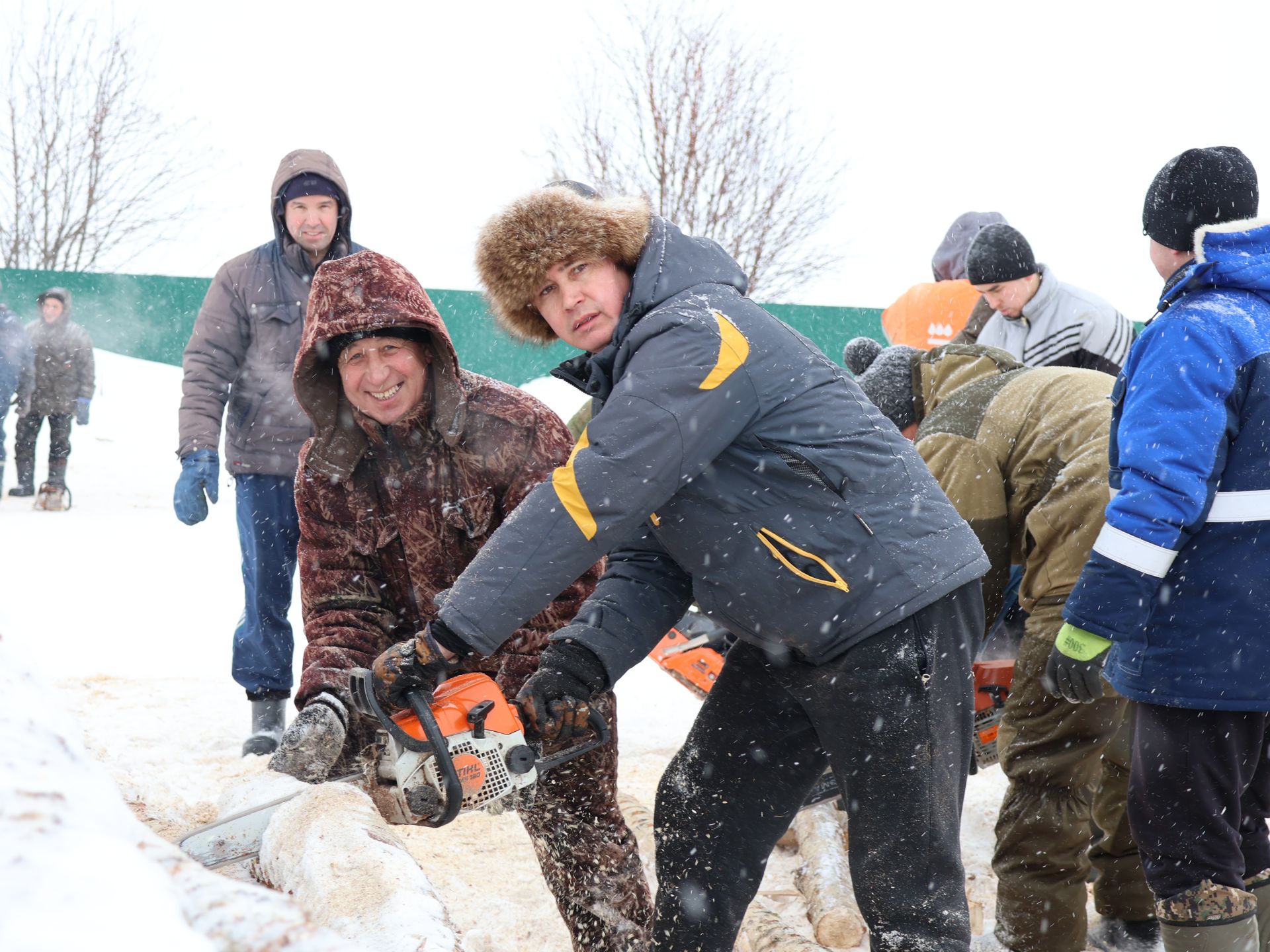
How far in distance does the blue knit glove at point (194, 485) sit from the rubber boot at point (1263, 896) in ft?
11.8

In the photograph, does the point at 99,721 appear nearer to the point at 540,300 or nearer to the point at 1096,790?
the point at 540,300

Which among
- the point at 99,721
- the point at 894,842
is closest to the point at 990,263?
the point at 894,842

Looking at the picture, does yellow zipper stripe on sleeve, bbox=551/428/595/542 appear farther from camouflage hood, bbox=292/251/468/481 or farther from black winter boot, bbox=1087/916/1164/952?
black winter boot, bbox=1087/916/1164/952

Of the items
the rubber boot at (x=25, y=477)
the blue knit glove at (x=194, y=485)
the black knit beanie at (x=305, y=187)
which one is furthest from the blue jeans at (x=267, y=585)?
the rubber boot at (x=25, y=477)

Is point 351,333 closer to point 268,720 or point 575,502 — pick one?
point 575,502

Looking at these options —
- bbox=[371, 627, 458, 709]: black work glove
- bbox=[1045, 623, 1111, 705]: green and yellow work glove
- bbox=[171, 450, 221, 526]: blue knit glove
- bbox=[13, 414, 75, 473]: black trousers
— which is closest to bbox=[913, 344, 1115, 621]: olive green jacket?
bbox=[1045, 623, 1111, 705]: green and yellow work glove

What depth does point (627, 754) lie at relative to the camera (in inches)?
166

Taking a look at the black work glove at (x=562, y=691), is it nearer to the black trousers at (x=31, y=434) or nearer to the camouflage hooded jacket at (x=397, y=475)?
the camouflage hooded jacket at (x=397, y=475)

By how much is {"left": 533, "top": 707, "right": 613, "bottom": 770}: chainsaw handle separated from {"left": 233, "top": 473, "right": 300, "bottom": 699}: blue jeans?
201 cm

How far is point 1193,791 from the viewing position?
6.73 feet

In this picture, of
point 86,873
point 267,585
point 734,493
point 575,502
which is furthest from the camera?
point 267,585

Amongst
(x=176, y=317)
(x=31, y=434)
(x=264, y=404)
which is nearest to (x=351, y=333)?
(x=264, y=404)

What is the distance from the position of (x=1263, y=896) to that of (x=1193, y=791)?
1.42ft

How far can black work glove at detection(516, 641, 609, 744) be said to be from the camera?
2148 mm
